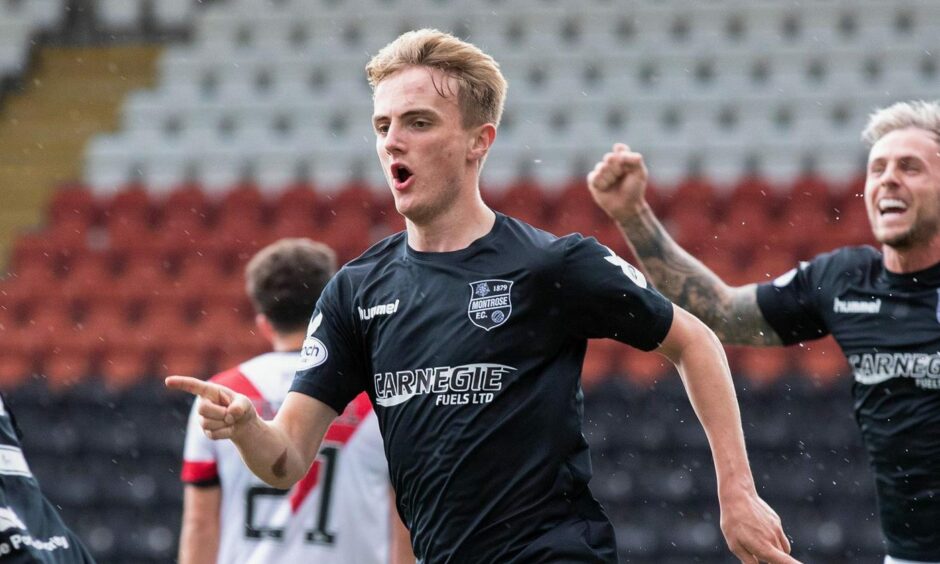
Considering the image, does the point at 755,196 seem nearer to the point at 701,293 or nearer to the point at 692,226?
the point at 692,226

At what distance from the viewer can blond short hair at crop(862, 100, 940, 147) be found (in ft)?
14.6

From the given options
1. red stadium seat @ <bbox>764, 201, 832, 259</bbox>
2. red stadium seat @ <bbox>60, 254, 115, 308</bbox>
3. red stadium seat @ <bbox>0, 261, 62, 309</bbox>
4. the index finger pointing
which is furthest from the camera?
red stadium seat @ <bbox>0, 261, 62, 309</bbox>

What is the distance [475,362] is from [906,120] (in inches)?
81.2

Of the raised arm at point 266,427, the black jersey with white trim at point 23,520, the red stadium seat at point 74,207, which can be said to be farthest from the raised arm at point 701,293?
the red stadium seat at point 74,207

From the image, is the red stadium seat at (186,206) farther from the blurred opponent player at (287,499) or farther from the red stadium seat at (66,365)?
the blurred opponent player at (287,499)

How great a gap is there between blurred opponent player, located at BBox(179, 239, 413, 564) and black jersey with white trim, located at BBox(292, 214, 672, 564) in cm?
110

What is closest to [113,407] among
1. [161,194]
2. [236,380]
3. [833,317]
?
[161,194]

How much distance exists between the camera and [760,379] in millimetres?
9461

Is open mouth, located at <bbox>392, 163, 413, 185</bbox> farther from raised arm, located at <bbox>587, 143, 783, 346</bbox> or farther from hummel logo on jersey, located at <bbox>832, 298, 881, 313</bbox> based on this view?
hummel logo on jersey, located at <bbox>832, 298, 881, 313</bbox>

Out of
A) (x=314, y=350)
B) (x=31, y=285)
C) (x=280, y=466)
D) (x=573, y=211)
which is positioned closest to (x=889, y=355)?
(x=314, y=350)

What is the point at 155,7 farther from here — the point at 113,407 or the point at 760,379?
the point at 760,379

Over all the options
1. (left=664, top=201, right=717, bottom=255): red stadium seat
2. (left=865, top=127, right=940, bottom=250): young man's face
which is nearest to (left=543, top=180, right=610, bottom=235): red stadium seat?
(left=664, top=201, right=717, bottom=255): red stadium seat

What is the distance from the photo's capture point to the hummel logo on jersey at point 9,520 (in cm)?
327

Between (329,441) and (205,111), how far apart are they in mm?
10653
